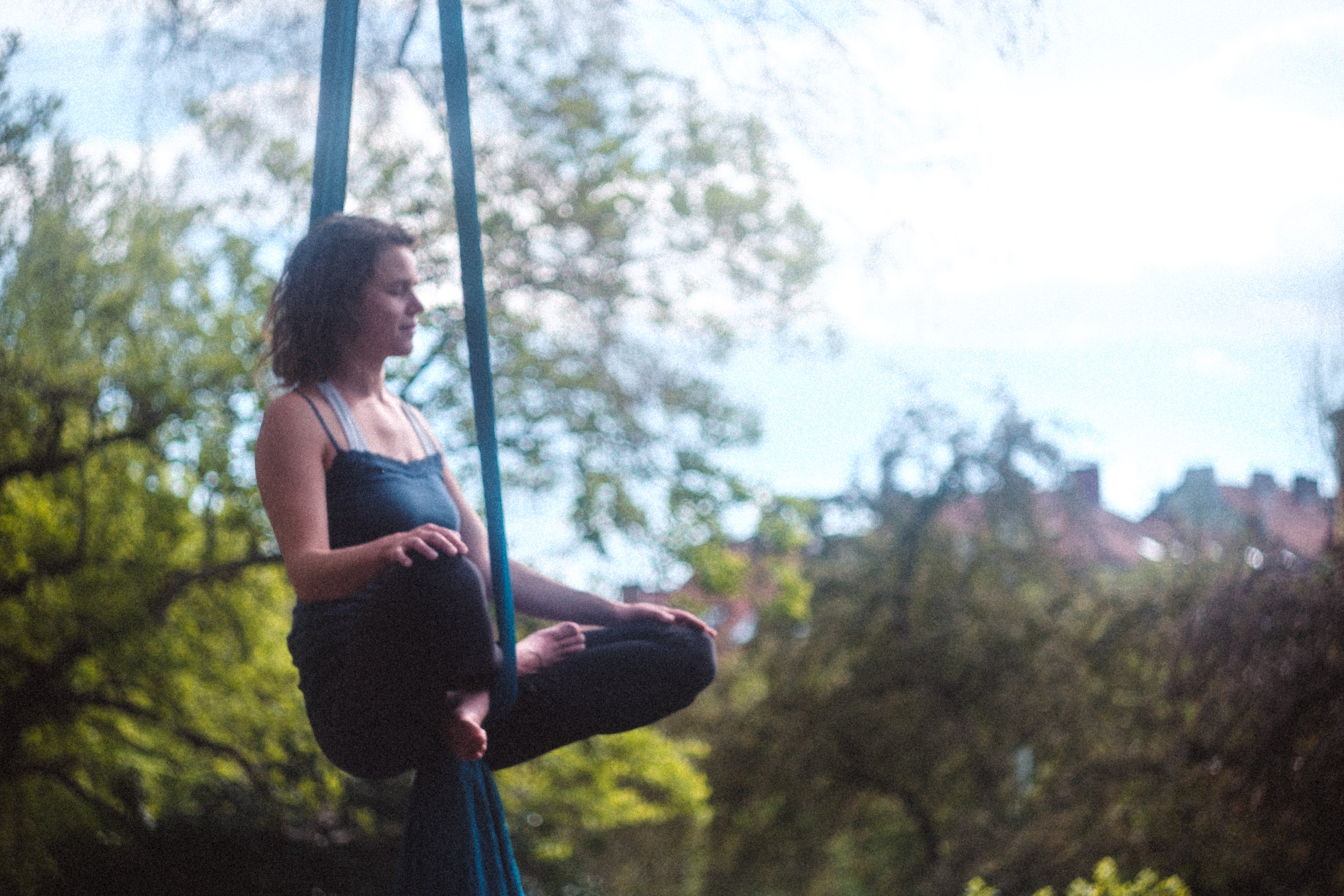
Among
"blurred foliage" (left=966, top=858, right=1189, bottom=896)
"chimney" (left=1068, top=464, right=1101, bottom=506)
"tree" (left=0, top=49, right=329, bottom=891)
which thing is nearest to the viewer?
"blurred foliage" (left=966, top=858, right=1189, bottom=896)

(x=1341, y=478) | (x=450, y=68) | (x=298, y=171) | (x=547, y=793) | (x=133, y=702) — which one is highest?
(x=298, y=171)

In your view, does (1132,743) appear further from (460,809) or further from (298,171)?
(460,809)

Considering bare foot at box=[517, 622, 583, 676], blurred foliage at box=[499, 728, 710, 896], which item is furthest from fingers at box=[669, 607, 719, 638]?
blurred foliage at box=[499, 728, 710, 896]

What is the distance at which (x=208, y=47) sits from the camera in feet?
13.2

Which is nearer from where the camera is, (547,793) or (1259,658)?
(1259,658)

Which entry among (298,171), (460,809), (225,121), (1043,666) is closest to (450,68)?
(460,809)

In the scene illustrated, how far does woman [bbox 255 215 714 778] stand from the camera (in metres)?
1.30

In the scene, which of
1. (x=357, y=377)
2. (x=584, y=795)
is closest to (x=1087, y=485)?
(x=584, y=795)

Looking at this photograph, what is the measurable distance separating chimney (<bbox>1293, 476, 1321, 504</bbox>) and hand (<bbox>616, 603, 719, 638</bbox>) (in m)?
6.89

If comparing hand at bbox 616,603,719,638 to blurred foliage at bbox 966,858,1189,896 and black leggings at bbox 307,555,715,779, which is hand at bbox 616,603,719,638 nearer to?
black leggings at bbox 307,555,715,779

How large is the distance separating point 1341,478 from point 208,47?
5734 mm

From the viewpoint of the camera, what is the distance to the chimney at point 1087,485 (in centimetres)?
966

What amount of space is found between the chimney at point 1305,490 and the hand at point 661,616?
6887 millimetres

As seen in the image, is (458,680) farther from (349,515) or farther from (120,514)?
(120,514)
